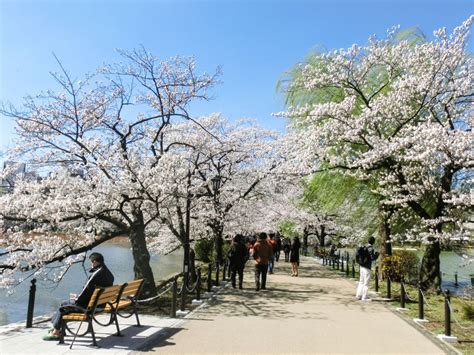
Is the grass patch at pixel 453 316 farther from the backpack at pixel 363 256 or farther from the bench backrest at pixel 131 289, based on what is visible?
the bench backrest at pixel 131 289

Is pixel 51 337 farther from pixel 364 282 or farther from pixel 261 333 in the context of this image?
pixel 364 282

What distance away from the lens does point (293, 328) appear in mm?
8797

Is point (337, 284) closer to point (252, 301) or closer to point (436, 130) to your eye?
point (252, 301)

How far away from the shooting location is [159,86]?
1271 cm

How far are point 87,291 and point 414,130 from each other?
33.8ft

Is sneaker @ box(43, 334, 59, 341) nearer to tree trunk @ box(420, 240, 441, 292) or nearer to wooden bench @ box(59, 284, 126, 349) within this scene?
wooden bench @ box(59, 284, 126, 349)

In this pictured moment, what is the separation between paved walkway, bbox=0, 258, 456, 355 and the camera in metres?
7.12

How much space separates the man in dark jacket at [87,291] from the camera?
7289mm

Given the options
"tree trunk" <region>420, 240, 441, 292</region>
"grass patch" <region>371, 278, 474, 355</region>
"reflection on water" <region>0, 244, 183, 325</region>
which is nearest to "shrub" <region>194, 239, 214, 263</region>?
"reflection on water" <region>0, 244, 183, 325</region>

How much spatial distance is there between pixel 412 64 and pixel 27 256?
1269cm

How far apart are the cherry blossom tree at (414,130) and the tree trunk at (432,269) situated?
3cm

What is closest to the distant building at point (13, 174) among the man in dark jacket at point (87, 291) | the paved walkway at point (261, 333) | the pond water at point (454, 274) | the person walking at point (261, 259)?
the paved walkway at point (261, 333)

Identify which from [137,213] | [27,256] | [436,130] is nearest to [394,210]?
[436,130]

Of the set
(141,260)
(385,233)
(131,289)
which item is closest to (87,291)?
(131,289)
